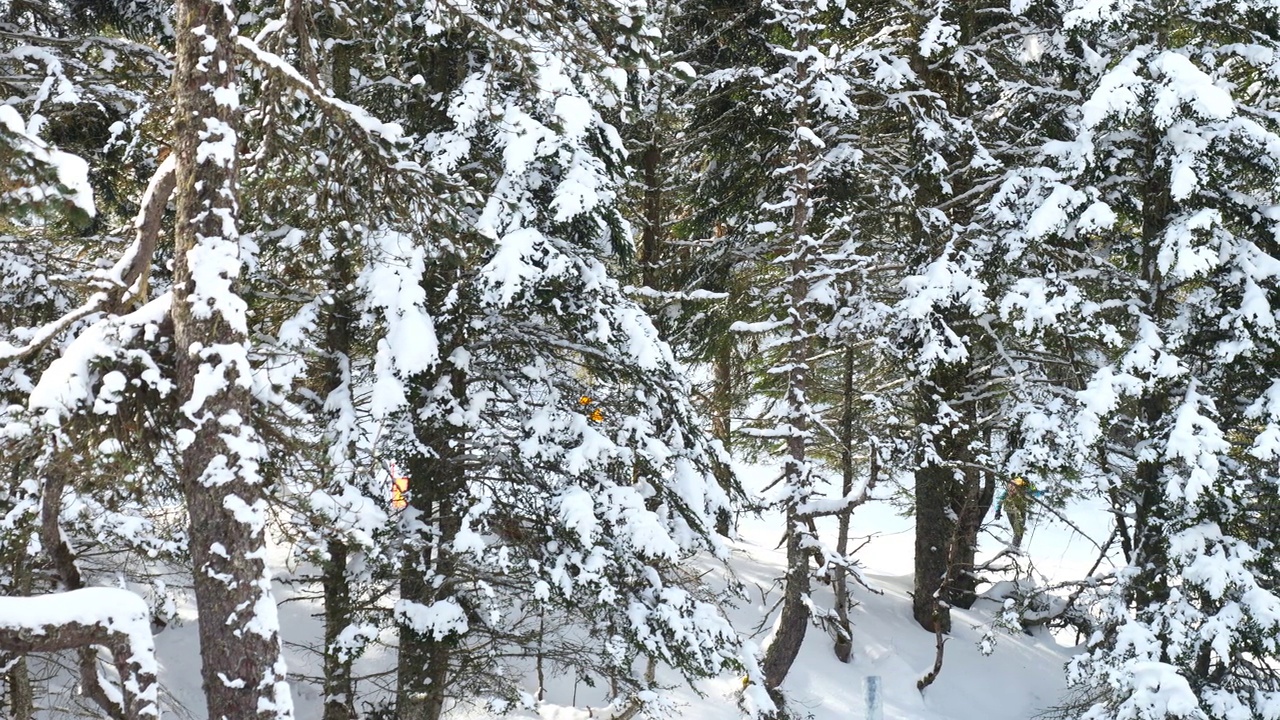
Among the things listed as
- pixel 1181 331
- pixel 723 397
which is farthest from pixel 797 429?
pixel 1181 331

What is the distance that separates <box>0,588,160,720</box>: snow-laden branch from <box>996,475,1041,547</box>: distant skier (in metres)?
9.24

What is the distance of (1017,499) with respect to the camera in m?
13.1

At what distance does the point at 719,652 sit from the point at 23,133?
661cm

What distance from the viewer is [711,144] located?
1253cm

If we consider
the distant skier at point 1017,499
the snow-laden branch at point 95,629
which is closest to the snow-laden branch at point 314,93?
the snow-laden branch at point 95,629

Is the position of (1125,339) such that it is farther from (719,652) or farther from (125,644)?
(125,644)

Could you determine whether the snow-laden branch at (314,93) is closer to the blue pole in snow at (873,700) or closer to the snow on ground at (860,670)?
the blue pole in snow at (873,700)

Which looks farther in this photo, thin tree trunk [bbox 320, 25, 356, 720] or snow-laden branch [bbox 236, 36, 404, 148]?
thin tree trunk [bbox 320, 25, 356, 720]

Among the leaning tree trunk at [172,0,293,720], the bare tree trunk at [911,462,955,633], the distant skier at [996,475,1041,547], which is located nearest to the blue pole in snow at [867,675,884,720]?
the leaning tree trunk at [172,0,293,720]

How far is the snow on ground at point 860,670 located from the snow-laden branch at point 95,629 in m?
7.02

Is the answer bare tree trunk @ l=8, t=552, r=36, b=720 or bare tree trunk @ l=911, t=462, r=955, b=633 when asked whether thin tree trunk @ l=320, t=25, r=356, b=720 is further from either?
bare tree trunk @ l=911, t=462, r=955, b=633

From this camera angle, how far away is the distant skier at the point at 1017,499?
38.9ft

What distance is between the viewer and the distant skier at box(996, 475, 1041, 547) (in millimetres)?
11852

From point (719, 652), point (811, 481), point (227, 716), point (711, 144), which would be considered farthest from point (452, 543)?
point (711, 144)
